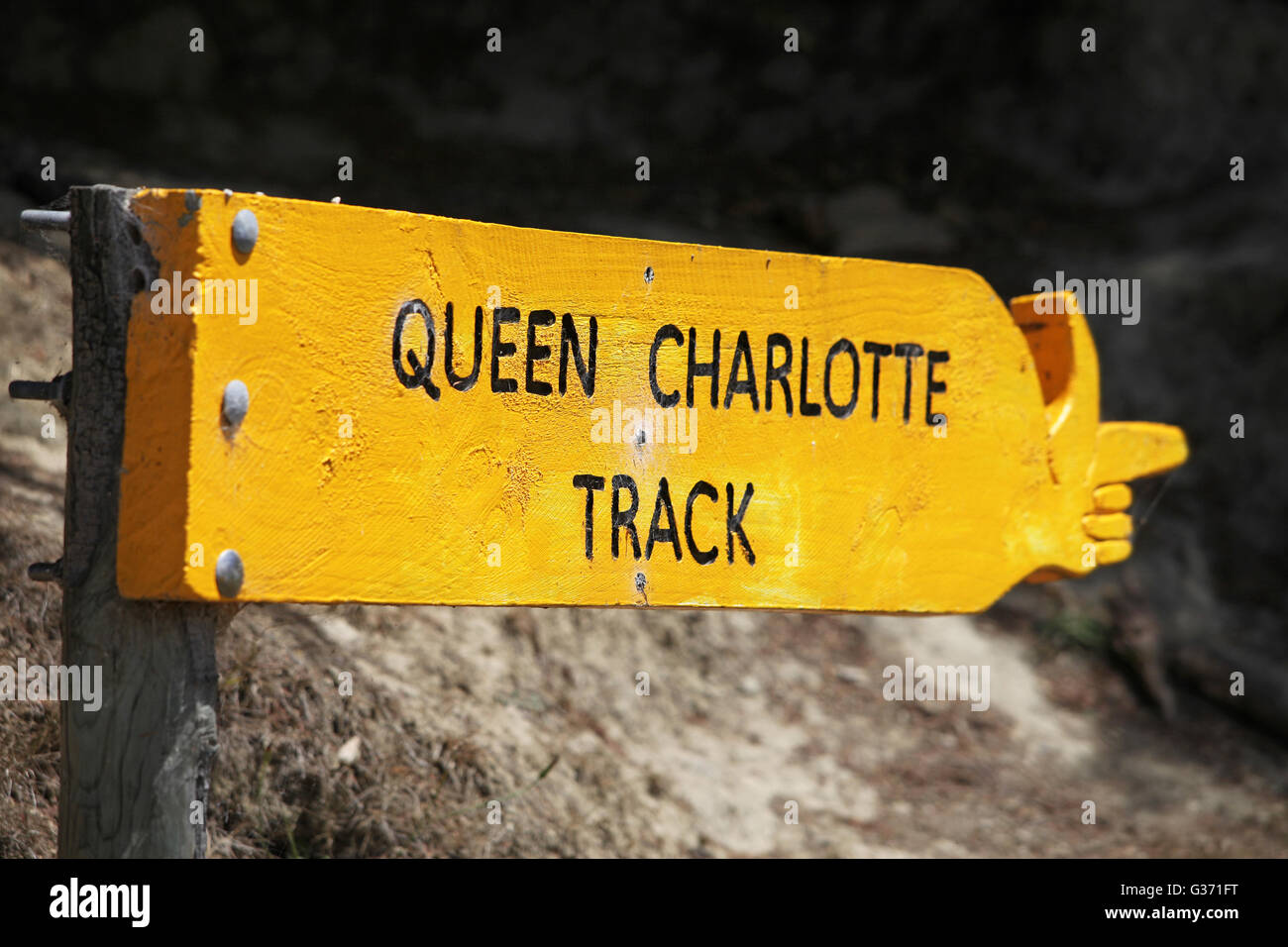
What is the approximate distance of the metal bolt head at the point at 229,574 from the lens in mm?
1420

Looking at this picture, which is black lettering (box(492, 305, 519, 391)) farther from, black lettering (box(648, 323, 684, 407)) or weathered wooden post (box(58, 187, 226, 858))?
weathered wooden post (box(58, 187, 226, 858))

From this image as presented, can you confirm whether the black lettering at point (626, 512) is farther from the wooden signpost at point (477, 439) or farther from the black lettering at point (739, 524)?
the black lettering at point (739, 524)

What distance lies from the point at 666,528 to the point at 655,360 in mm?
239

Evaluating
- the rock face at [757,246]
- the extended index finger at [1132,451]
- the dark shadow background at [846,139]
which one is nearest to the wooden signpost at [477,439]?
the extended index finger at [1132,451]

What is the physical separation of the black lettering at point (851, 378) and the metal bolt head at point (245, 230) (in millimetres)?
877

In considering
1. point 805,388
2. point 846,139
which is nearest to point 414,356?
point 805,388

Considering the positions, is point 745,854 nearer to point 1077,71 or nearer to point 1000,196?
point 1000,196

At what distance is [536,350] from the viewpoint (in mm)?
1684

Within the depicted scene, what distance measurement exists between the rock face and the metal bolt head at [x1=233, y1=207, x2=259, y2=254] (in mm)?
388

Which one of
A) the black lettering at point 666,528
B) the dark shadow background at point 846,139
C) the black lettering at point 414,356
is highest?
the dark shadow background at point 846,139

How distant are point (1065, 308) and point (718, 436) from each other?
78 cm

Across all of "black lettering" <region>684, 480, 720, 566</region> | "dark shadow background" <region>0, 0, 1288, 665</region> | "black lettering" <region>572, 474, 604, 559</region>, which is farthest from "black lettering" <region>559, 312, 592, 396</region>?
"dark shadow background" <region>0, 0, 1288, 665</region>

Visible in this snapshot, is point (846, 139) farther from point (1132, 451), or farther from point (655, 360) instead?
point (655, 360)

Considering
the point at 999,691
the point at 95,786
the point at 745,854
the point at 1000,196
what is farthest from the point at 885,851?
the point at 1000,196
